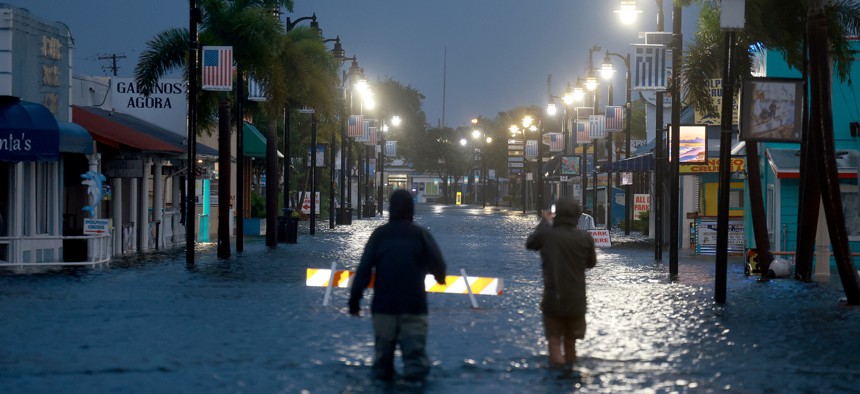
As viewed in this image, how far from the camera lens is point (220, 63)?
1179 inches

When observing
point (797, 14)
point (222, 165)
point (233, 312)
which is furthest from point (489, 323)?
point (222, 165)

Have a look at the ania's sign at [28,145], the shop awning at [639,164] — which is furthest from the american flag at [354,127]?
the ania's sign at [28,145]

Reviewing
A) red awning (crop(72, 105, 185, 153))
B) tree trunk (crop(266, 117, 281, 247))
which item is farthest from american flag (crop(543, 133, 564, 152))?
red awning (crop(72, 105, 185, 153))

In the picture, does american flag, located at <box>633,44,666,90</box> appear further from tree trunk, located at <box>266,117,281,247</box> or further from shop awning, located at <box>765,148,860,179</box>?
tree trunk, located at <box>266,117,281,247</box>

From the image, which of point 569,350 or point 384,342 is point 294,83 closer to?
point 569,350

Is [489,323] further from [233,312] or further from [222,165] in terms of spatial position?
[222,165]

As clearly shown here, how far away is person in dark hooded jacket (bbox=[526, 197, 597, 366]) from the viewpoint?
12.0 meters

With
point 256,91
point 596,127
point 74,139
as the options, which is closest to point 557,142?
point 596,127

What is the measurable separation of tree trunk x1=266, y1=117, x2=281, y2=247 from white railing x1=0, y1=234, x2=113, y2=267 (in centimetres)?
844

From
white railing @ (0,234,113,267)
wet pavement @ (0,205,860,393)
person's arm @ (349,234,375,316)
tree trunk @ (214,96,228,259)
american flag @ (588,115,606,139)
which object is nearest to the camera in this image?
person's arm @ (349,234,375,316)

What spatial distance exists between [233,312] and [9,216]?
12289 millimetres

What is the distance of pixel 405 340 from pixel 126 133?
24892 mm

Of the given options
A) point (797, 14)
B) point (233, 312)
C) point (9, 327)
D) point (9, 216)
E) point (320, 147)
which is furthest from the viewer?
point (320, 147)

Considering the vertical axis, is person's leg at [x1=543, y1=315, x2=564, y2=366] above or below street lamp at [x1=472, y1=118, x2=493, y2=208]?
below
